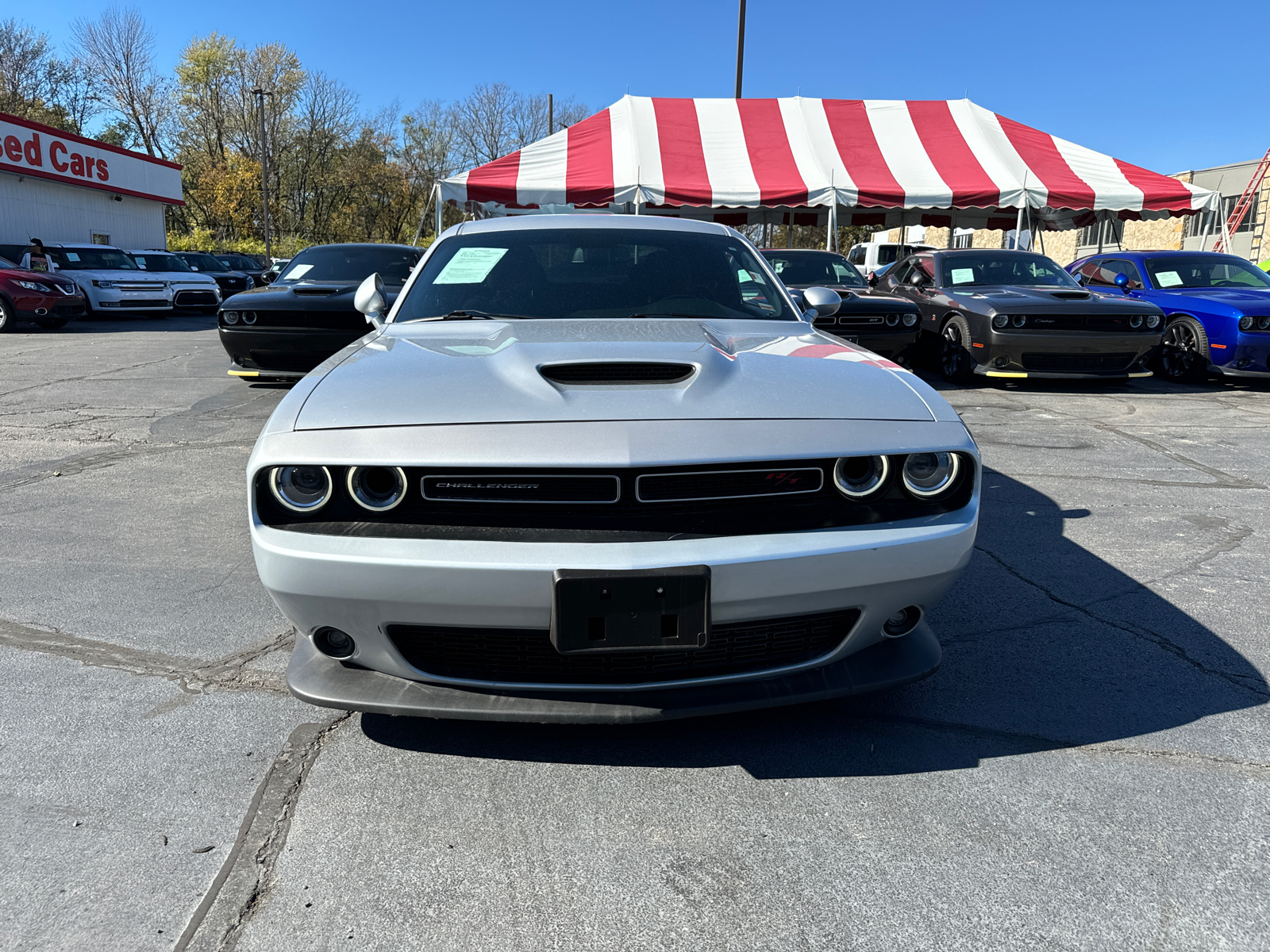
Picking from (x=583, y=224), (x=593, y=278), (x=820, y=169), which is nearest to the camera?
(x=593, y=278)

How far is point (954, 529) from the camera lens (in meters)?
2.10

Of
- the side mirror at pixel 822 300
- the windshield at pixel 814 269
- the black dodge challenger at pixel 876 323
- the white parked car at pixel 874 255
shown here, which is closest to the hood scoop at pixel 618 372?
the side mirror at pixel 822 300

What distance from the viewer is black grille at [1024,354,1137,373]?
345 inches

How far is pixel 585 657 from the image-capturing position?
201 centimetres

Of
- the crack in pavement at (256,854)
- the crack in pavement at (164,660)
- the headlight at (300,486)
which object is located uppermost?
the headlight at (300,486)

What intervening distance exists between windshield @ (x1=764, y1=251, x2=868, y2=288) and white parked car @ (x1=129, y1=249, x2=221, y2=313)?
528 inches

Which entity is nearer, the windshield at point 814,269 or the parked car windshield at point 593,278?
the parked car windshield at point 593,278

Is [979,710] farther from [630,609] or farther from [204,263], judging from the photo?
[204,263]

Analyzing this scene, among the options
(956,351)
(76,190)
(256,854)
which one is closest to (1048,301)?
(956,351)

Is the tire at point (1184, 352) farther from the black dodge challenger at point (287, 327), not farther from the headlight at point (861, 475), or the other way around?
the headlight at point (861, 475)

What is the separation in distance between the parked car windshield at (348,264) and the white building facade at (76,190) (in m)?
15.1

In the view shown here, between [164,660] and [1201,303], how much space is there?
10333mm

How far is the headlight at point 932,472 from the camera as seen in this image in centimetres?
216

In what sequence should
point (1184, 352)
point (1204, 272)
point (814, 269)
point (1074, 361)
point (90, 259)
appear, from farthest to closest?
point (90, 259) < point (814, 269) < point (1204, 272) < point (1184, 352) < point (1074, 361)
